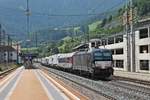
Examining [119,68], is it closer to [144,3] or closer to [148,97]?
[144,3]

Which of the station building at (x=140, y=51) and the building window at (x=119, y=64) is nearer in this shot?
the station building at (x=140, y=51)

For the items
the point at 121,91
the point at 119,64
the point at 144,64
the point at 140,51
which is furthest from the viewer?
the point at 119,64

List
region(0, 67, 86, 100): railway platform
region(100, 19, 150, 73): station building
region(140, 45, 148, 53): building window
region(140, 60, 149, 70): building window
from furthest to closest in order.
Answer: region(140, 45, 148, 53): building window
region(100, 19, 150, 73): station building
region(140, 60, 149, 70): building window
region(0, 67, 86, 100): railway platform

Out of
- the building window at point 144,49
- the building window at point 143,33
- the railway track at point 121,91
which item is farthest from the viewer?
the building window at point 143,33

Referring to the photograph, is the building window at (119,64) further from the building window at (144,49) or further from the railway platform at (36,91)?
the railway platform at (36,91)

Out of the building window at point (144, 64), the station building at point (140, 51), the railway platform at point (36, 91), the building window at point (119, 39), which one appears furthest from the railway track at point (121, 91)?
the building window at point (119, 39)

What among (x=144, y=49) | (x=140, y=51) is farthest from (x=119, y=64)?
(x=144, y=49)

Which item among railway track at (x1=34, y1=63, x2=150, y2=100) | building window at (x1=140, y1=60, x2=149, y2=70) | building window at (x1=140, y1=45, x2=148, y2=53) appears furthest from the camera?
building window at (x1=140, y1=45, x2=148, y2=53)

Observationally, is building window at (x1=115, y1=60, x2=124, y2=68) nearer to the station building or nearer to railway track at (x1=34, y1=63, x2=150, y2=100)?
the station building

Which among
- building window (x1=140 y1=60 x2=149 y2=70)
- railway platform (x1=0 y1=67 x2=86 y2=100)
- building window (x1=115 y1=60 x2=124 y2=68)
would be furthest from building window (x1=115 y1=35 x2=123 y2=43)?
railway platform (x1=0 y1=67 x2=86 y2=100)

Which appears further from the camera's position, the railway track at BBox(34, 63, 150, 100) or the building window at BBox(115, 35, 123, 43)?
the building window at BBox(115, 35, 123, 43)

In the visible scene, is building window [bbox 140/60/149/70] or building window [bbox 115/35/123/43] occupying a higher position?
building window [bbox 115/35/123/43]

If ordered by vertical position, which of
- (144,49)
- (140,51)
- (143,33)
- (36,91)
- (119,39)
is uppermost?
(143,33)

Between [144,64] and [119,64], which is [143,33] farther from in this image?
[119,64]
